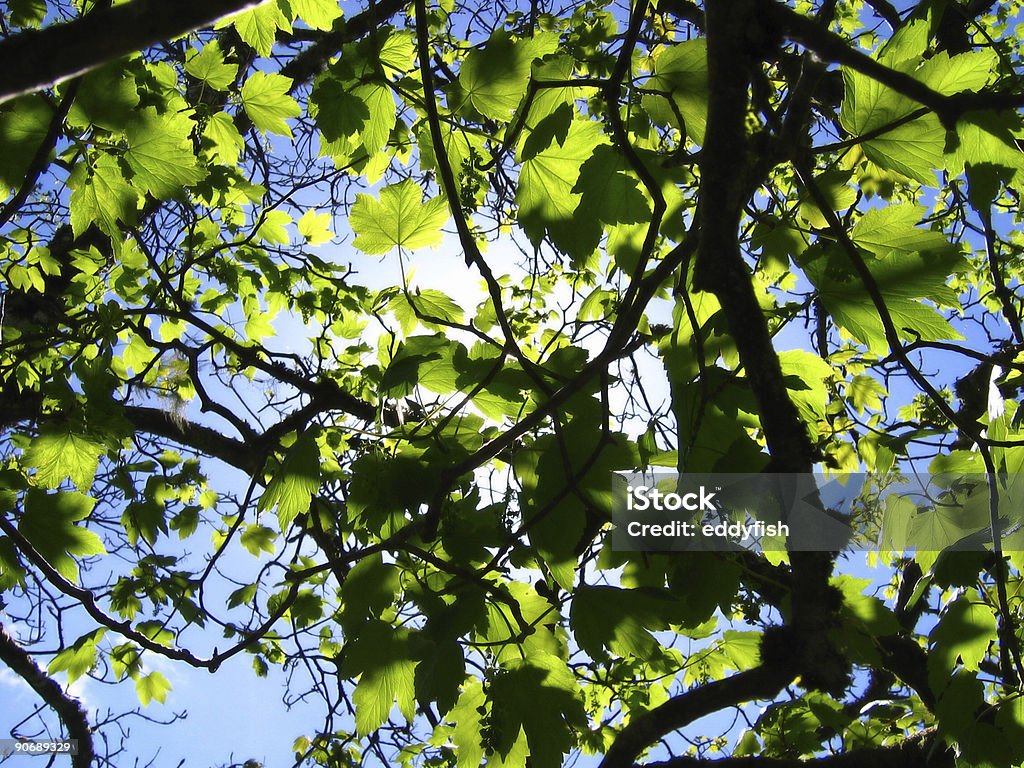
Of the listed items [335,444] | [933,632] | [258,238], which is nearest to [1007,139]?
[933,632]

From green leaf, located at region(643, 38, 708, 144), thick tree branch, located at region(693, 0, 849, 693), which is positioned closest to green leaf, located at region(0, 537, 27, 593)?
thick tree branch, located at region(693, 0, 849, 693)

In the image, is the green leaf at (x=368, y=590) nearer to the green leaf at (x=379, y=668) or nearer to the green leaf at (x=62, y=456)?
the green leaf at (x=379, y=668)

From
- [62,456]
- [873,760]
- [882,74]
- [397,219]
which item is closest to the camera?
[882,74]

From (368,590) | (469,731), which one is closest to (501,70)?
(368,590)

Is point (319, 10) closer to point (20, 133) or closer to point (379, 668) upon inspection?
point (20, 133)

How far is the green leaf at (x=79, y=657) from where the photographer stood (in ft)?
9.66

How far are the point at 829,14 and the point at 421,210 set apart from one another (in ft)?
3.44

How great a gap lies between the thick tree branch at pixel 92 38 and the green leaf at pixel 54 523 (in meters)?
1.52

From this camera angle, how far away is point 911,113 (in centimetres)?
131

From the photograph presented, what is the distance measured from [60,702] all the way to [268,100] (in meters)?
3.26

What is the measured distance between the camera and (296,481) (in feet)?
5.40

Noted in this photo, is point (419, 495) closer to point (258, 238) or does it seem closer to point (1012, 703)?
point (1012, 703)

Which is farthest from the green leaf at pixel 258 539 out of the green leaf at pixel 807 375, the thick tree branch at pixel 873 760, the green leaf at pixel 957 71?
the green leaf at pixel 957 71

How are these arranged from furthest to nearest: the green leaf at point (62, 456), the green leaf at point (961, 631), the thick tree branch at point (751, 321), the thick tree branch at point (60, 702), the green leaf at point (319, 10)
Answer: the thick tree branch at point (60, 702) < the green leaf at point (62, 456) < the green leaf at point (319, 10) < the green leaf at point (961, 631) < the thick tree branch at point (751, 321)
